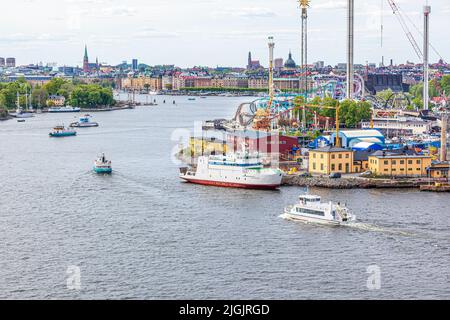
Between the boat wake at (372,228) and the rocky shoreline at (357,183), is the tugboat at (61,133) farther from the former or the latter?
the boat wake at (372,228)

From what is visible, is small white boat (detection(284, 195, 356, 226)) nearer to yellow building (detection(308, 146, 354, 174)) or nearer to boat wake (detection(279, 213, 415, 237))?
boat wake (detection(279, 213, 415, 237))

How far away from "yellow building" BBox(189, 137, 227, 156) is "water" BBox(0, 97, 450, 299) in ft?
Result: 7.14

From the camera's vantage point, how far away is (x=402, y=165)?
10.8 m

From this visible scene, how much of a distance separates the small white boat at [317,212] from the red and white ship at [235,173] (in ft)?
6.74

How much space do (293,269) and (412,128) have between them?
11556 mm

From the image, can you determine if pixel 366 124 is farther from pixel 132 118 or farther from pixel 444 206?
pixel 132 118

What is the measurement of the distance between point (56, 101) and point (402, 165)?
86.1ft

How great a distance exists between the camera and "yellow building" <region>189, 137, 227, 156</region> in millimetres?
13643

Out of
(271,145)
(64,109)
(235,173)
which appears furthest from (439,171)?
(64,109)

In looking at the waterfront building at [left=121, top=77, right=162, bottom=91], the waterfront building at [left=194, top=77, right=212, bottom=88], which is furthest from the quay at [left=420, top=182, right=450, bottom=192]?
the waterfront building at [left=121, top=77, right=162, bottom=91]

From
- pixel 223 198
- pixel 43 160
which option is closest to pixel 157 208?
pixel 223 198

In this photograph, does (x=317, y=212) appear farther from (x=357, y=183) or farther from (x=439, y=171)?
(x=439, y=171)

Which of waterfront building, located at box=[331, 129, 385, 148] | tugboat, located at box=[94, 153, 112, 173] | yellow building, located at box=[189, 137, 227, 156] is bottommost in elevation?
tugboat, located at box=[94, 153, 112, 173]

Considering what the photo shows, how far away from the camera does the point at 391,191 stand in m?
9.84
